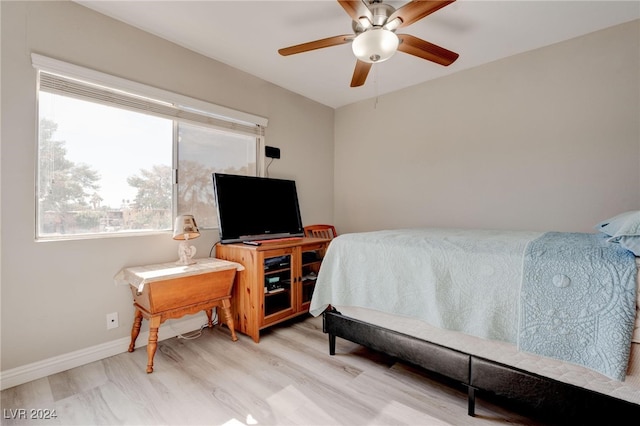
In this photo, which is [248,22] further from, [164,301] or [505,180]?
[505,180]

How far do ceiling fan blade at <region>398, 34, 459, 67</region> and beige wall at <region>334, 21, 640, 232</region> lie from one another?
42.1 inches

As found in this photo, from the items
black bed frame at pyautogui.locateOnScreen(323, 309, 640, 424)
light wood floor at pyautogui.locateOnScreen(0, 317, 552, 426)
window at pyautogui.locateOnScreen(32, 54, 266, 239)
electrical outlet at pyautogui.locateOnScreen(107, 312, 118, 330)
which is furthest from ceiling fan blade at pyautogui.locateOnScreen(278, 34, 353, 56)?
electrical outlet at pyautogui.locateOnScreen(107, 312, 118, 330)

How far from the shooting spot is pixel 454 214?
3074 mm

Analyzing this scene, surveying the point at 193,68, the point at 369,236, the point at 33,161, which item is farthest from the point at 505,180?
the point at 33,161

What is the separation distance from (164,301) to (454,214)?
278 centimetres

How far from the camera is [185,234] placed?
2240 millimetres

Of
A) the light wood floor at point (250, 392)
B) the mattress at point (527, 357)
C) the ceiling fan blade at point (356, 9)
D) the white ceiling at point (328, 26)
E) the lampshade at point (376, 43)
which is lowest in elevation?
the light wood floor at point (250, 392)

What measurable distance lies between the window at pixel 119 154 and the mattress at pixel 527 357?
6.36 feet

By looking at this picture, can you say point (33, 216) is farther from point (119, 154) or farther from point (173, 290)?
point (173, 290)

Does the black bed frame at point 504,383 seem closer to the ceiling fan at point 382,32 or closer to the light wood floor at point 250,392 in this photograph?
the light wood floor at point 250,392

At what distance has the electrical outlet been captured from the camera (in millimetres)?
2145

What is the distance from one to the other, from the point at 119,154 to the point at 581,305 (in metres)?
2.95

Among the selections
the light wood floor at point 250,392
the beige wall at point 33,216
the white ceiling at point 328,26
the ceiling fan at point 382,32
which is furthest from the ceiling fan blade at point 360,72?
the light wood floor at point 250,392

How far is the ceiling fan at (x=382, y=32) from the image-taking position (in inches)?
62.7
